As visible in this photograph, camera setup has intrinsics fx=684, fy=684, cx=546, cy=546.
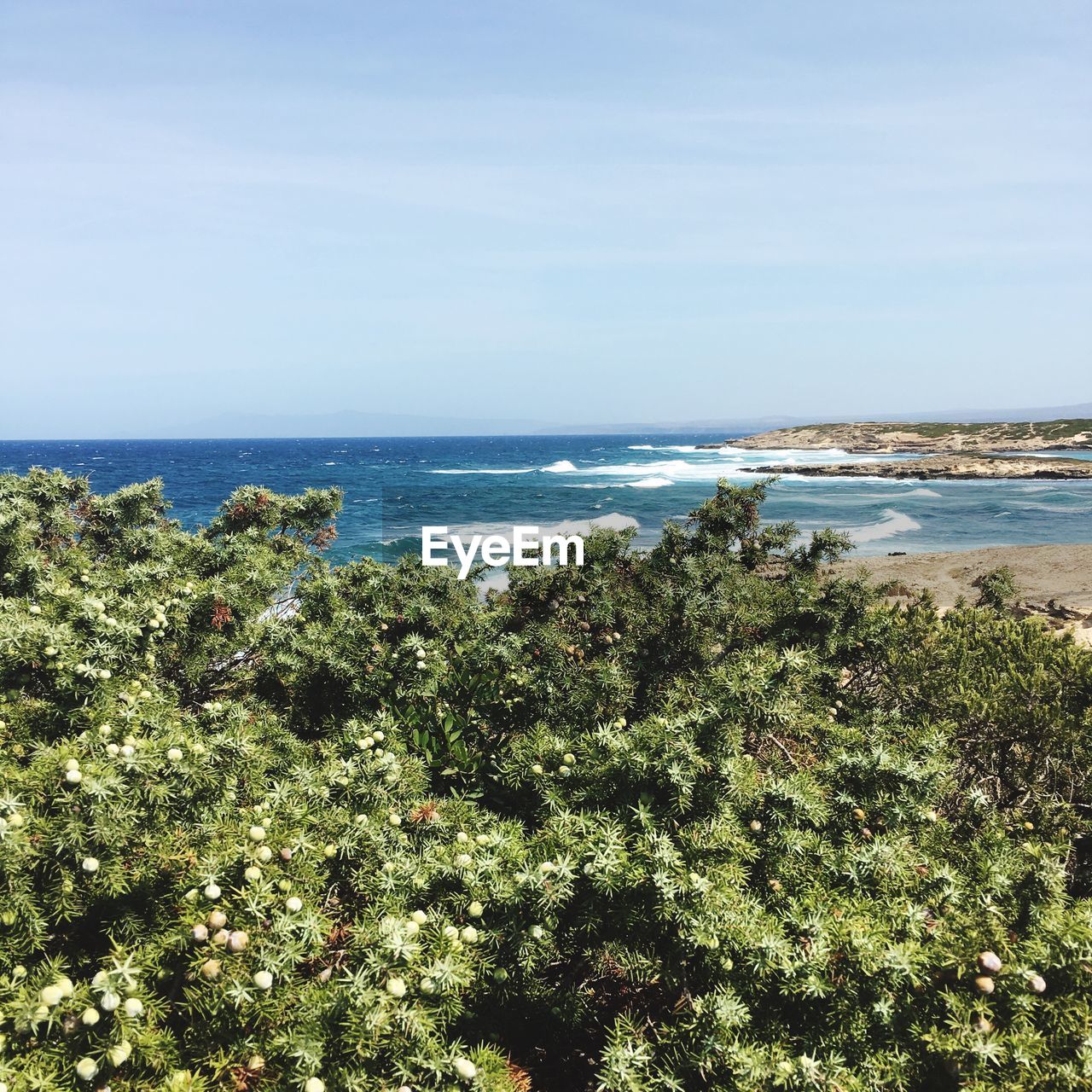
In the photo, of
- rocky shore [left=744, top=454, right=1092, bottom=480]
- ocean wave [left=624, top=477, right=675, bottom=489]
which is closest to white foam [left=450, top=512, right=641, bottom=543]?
ocean wave [left=624, top=477, right=675, bottom=489]

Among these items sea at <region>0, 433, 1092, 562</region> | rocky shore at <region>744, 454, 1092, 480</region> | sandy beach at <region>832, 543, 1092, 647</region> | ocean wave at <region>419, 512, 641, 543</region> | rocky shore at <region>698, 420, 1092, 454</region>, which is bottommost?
sandy beach at <region>832, 543, 1092, 647</region>

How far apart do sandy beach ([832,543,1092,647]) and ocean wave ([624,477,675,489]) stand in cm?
4201

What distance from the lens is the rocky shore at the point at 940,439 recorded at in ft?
306

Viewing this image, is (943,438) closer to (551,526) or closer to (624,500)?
(624,500)

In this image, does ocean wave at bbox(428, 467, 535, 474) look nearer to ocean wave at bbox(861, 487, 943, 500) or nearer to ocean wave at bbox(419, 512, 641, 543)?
ocean wave at bbox(419, 512, 641, 543)

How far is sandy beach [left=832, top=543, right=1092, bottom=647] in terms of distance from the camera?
18031 millimetres

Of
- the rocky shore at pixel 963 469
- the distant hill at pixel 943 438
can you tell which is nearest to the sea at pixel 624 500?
the rocky shore at pixel 963 469

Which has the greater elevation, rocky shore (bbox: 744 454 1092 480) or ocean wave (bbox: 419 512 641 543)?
rocky shore (bbox: 744 454 1092 480)

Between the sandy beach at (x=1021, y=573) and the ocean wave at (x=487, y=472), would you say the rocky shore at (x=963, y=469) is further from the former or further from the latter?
the sandy beach at (x=1021, y=573)

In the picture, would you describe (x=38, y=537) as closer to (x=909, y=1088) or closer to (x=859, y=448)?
(x=909, y=1088)

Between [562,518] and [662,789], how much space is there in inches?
1785

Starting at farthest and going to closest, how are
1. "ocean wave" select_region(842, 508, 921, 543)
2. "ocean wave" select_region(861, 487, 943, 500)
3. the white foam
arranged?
1. "ocean wave" select_region(861, 487, 943, 500)
2. the white foam
3. "ocean wave" select_region(842, 508, 921, 543)

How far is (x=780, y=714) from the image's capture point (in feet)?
13.9

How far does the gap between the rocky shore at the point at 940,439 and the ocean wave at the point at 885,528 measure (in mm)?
56757
